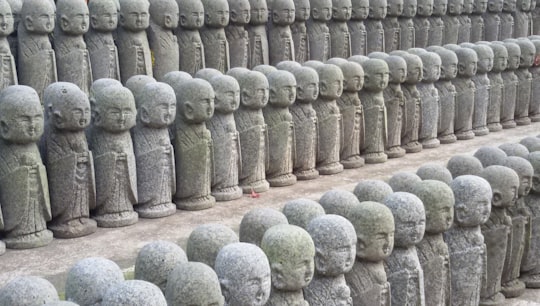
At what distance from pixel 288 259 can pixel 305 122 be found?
360 cm

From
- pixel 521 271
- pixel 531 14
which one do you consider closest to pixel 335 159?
pixel 521 271

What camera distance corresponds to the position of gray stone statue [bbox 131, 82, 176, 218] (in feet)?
22.9

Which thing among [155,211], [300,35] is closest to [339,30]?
[300,35]

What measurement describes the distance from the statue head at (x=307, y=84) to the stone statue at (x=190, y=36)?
184 centimetres

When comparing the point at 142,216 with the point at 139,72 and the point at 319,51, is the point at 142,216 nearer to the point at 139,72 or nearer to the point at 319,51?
the point at 139,72

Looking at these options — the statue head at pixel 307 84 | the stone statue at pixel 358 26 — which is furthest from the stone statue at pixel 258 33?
the statue head at pixel 307 84

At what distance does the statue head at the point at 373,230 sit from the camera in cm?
535

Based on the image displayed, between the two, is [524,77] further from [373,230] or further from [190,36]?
[373,230]

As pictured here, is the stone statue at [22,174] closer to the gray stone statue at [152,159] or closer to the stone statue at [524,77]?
the gray stone statue at [152,159]

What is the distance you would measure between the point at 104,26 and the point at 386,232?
4.60 m

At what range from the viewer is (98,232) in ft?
21.8

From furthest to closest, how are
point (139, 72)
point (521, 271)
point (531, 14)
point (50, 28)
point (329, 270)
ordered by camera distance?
point (531, 14), point (139, 72), point (50, 28), point (521, 271), point (329, 270)

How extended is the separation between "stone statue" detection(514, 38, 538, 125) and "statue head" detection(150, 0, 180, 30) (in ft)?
16.3

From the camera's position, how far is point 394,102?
923cm
